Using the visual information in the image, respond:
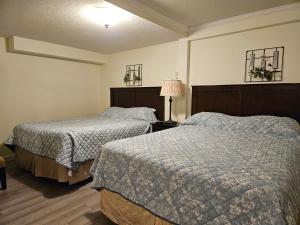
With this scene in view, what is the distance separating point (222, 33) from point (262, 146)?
181cm

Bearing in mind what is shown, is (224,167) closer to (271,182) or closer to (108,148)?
(271,182)

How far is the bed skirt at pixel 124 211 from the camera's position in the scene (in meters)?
1.41

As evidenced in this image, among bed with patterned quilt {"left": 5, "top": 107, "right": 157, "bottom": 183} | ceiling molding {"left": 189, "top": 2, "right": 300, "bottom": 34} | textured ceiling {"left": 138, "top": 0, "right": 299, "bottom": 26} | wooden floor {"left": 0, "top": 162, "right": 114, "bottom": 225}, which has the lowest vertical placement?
wooden floor {"left": 0, "top": 162, "right": 114, "bottom": 225}

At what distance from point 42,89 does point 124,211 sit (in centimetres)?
305

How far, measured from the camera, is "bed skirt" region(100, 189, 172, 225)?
55.6 inches

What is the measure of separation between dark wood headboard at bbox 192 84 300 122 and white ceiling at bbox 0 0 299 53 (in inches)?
37.7

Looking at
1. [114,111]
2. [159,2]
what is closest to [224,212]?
[159,2]

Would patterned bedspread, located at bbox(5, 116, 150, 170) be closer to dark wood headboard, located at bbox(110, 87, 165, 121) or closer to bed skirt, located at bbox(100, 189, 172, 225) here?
bed skirt, located at bbox(100, 189, 172, 225)

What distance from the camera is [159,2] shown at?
88.7 inches

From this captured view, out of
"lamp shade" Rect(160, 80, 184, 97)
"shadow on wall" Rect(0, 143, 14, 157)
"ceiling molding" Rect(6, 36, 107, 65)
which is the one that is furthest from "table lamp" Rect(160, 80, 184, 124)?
"shadow on wall" Rect(0, 143, 14, 157)

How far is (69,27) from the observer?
282 centimetres

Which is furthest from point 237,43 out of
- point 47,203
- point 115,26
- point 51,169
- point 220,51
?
point 47,203

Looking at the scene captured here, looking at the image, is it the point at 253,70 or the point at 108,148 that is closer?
the point at 108,148

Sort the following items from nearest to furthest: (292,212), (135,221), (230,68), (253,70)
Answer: (292,212), (135,221), (253,70), (230,68)
